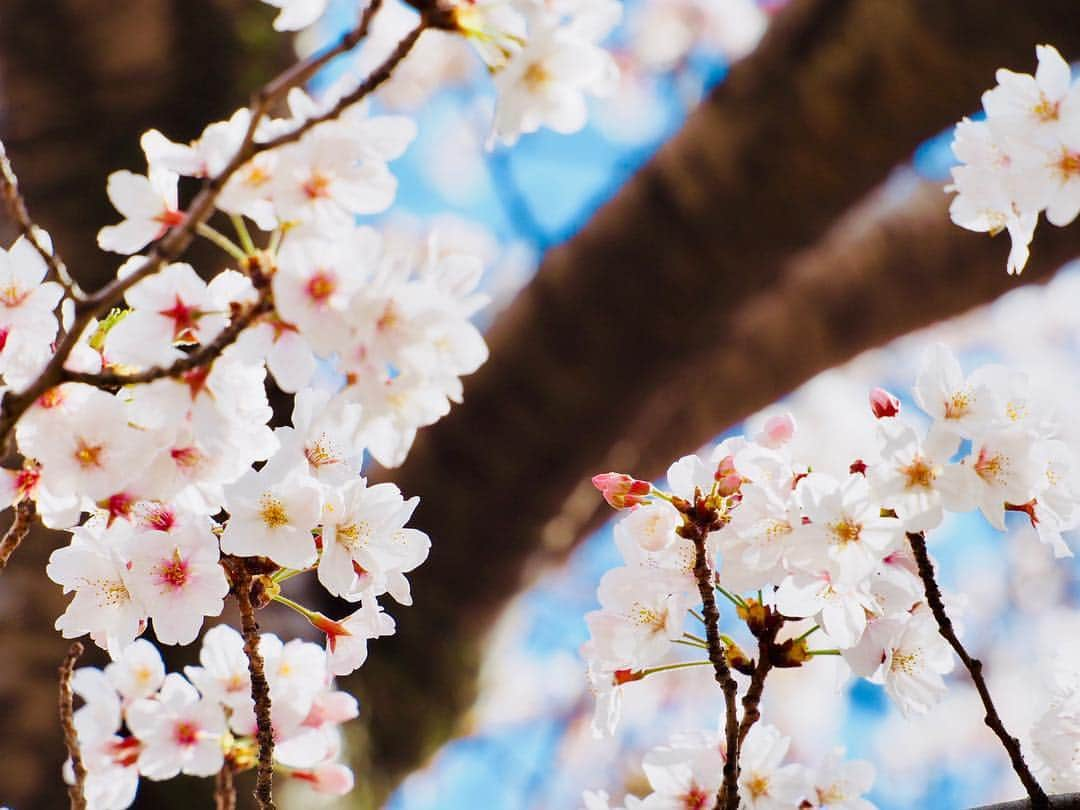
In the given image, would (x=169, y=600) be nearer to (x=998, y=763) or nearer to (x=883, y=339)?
(x=883, y=339)

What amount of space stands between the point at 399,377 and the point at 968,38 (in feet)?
3.97

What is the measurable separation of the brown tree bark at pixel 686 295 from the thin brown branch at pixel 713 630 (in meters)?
1.03

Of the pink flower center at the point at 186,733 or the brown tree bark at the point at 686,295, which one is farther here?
the brown tree bark at the point at 686,295

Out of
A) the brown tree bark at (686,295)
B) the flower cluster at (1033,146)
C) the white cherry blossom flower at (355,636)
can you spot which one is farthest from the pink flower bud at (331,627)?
the brown tree bark at (686,295)

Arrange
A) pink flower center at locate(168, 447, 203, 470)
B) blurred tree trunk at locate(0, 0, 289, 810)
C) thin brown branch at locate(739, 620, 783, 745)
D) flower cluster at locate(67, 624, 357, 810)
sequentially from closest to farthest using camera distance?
pink flower center at locate(168, 447, 203, 470)
thin brown branch at locate(739, 620, 783, 745)
flower cluster at locate(67, 624, 357, 810)
blurred tree trunk at locate(0, 0, 289, 810)

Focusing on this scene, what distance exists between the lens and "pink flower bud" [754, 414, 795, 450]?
637mm

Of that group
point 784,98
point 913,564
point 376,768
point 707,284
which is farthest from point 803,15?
point 376,768

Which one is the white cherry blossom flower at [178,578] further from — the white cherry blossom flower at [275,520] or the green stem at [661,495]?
the green stem at [661,495]

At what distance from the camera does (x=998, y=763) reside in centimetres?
505

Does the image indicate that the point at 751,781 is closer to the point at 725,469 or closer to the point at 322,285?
the point at 725,469

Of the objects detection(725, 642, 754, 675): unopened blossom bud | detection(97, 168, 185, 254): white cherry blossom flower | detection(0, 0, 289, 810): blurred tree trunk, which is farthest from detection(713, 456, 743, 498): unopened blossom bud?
detection(0, 0, 289, 810): blurred tree trunk

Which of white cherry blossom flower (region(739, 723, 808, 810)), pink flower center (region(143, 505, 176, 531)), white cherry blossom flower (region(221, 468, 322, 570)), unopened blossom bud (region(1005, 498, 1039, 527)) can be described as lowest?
white cherry blossom flower (region(739, 723, 808, 810))

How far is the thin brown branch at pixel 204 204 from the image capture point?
0.38m

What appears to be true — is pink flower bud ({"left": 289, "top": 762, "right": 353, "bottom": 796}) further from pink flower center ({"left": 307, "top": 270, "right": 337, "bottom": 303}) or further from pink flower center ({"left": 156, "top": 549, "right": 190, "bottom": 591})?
pink flower center ({"left": 307, "top": 270, "right": 337, "bottom": 303})
